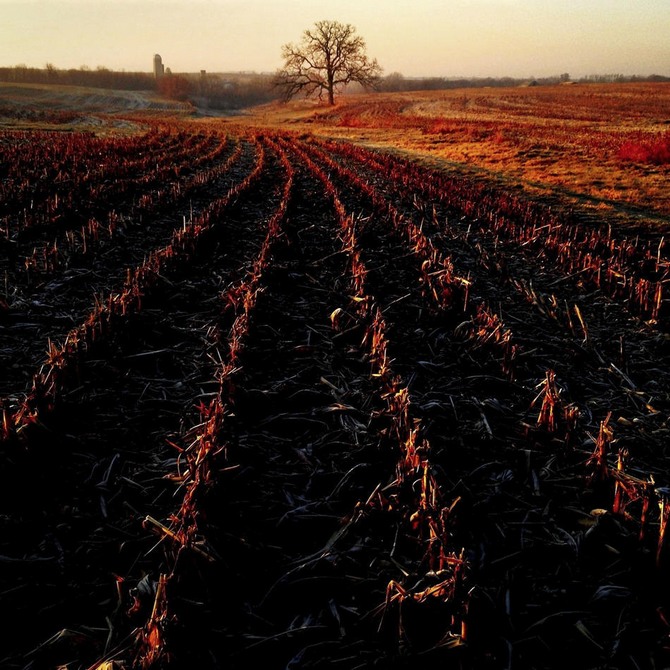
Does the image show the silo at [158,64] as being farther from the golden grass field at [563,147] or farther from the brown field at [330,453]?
the brown field at [330,453]

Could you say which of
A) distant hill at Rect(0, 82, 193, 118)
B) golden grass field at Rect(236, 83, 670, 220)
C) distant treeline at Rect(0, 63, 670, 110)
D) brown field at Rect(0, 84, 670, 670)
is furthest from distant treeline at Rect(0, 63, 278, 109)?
brown field at Rect(0, 84, 670, 670)

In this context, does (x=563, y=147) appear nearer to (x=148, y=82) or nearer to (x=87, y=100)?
(x=87, y=100)

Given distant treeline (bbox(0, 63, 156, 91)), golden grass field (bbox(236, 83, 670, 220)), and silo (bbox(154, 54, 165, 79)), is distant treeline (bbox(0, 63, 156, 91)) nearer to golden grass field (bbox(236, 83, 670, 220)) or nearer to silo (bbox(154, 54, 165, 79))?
silo (bbox(154, 54, 165, 79))

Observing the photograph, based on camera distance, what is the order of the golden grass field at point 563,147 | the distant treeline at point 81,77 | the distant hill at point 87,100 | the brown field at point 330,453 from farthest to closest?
the distant treeline at point 81,77 < the distant hill at point 87,100 < the golden grass field at point 563,147 < the brown field at point 330,453

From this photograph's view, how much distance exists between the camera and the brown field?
2.17m

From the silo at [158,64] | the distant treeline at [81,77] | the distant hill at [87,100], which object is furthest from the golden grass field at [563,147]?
the silo at [158,64]

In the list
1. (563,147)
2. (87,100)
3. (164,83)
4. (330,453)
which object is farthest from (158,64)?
(330,453)

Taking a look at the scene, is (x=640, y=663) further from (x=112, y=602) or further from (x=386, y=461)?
(x=112, y=602)

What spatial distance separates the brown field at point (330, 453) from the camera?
2.17 meters

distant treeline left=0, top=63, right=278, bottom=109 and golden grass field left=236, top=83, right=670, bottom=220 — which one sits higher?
distant treeline left=0, top=63, right=278, bottom=109

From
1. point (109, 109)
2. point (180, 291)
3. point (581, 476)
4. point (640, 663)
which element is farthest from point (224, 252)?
point (109, 109)

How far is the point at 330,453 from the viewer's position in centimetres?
344

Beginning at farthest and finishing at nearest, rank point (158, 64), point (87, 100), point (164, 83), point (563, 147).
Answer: point (158, 64) < point (164, 83) < point (87, 100) < point (563, 147)

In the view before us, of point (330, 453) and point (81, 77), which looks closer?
point (330, 453)
